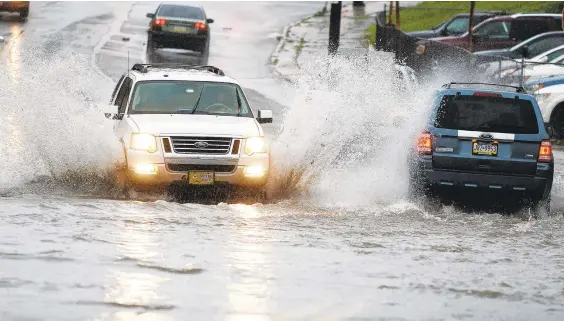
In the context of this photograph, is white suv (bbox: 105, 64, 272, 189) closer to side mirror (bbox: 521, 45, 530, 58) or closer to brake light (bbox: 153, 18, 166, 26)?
side mirror (bbox: 521, 45, 530, 58)

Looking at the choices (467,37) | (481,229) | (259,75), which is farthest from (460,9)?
(481,229)

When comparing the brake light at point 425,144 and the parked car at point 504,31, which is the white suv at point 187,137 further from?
the parked car at point 504,31

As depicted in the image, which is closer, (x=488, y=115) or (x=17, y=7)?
(x=488, y=115)

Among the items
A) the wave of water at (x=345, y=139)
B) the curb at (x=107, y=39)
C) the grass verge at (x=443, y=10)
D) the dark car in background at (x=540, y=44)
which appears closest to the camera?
the wave of water at (x=345, y=139)

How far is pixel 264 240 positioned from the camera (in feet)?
41.0

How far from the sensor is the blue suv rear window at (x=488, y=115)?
14.5 meters

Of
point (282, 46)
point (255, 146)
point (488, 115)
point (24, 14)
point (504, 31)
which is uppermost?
point (488, 115)

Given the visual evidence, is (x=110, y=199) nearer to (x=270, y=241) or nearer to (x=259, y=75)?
(x=270, y=241)

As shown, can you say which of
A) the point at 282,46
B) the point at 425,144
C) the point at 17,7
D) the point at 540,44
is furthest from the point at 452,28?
the point at 425,144

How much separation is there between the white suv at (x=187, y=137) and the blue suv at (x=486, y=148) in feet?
6.67

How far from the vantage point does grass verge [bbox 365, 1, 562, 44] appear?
144 feet

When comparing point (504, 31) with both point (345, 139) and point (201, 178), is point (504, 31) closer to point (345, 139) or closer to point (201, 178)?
point (345, 139)

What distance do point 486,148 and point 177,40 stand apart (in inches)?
937

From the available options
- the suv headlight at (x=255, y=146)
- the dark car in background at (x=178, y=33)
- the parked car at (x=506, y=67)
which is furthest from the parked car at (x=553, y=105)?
the dark car in background at (x=178, y=33)
